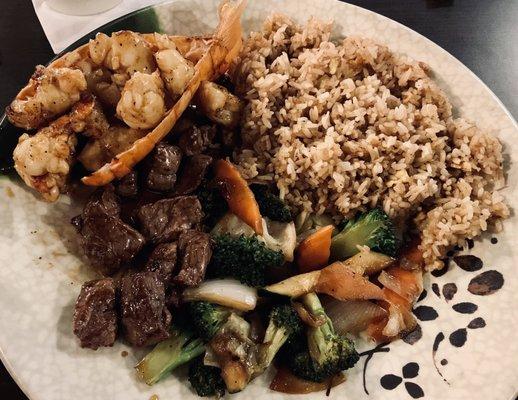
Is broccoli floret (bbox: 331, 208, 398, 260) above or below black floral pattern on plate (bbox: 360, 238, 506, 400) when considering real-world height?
above

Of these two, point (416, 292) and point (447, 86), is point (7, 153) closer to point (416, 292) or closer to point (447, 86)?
point (416, 292)

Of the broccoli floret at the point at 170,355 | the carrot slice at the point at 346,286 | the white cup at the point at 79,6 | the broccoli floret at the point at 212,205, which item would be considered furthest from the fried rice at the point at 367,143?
the white cup at the point at 79,6

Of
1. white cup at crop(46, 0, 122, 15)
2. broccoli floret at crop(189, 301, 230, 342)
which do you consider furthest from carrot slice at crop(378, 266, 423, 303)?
white cup at crop(46, 0, 122, 15)

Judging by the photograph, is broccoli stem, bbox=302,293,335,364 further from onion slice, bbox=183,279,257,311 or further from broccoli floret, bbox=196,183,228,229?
broccoli floret, bbox=196,183,228,229

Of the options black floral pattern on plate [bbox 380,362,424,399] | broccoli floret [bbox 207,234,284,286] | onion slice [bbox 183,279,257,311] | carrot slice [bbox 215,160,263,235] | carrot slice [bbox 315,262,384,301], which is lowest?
black floral pattern on plate [bbox 380,362,424,399]

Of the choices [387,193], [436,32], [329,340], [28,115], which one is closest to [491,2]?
[436,32]

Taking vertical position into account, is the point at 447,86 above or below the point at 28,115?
below
